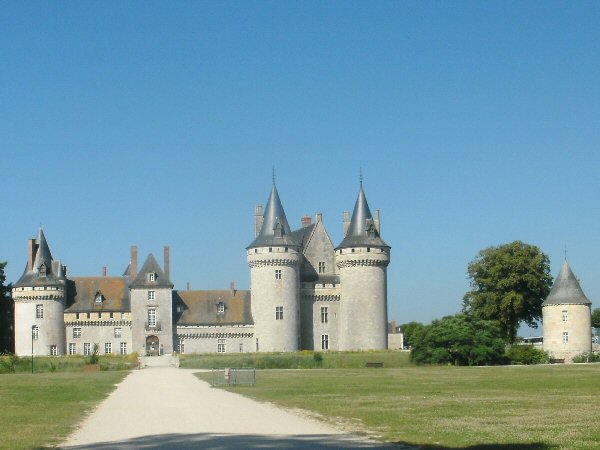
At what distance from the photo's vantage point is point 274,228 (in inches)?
2734

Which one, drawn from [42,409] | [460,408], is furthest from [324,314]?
[460,408]

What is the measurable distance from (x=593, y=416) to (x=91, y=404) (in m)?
11.7

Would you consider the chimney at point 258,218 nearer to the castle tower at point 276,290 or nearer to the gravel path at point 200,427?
the castle tower at point 276,290

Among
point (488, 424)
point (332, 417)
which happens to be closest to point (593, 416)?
point (488, 424)

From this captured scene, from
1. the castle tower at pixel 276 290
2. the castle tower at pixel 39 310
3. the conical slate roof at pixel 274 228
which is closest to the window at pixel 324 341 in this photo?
the castle tower at pixel 276 290

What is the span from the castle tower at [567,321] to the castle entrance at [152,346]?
27209mm

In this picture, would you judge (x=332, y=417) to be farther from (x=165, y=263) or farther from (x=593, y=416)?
(x=165, y=263)

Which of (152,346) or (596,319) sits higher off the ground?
(596,319)

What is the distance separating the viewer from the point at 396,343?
4043 inches

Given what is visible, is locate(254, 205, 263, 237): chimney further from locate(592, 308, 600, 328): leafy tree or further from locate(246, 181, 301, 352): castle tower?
locate(592, 308, 600, 328): leafy tree

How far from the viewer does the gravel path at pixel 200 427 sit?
14.2 meters

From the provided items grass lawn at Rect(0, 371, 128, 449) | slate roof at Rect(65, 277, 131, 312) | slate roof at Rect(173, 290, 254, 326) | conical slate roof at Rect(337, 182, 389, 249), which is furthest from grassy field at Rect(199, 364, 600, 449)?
slate roof at Rect(65, 277, 131, 312)

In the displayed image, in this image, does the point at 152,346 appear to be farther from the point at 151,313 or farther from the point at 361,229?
the point at 361,229

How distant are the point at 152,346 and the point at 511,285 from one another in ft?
84.5
